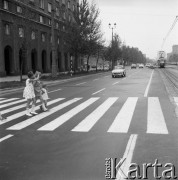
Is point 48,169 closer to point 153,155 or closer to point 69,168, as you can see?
point 69,168

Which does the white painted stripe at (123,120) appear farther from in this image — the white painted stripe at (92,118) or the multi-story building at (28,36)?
the multi-story building at (28,36)

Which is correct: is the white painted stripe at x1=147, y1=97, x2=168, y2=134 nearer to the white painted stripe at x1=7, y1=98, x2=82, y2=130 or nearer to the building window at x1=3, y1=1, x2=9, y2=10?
the white painted stripe at x1=7, y1=98, x2=82, y2=130

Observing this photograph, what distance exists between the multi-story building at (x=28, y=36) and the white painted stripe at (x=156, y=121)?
17.8 m

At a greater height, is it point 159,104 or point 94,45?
point 94,45

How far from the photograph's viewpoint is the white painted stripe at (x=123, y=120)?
26.3 ft

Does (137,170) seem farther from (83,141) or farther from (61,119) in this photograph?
(61,119)

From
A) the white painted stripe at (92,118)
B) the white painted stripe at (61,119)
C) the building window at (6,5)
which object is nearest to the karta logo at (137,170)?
the white painted stripe at (92,118)

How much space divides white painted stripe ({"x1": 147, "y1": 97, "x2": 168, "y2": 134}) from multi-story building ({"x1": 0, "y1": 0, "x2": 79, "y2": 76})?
1778 cm

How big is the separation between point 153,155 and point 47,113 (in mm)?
5844

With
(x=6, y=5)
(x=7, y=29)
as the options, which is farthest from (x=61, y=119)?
(x=6, y=5)

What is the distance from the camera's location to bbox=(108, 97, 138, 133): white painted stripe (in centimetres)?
801

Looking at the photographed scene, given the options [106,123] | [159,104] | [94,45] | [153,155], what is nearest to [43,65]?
[94,45]

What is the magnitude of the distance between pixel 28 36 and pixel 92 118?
2088 centimetres

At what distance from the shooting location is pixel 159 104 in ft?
41.3
